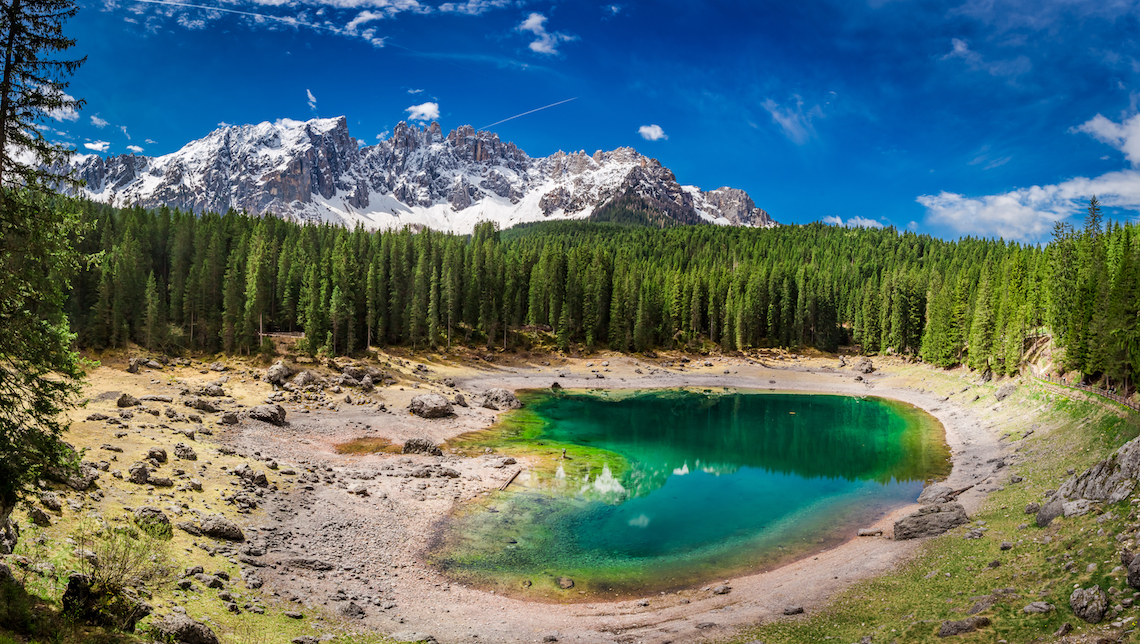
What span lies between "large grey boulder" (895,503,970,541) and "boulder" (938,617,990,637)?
1102 centimetres

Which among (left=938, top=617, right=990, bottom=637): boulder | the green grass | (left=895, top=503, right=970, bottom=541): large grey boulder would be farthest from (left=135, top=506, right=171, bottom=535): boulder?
(left=895, top=503, right=970, bottom=541): large grey boulder

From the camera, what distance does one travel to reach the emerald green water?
25562 mm

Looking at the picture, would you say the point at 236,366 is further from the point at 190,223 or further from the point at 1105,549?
the point at 1105,549

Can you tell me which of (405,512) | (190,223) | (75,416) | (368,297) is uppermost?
(190,223)

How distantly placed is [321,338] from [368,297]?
11426 mm

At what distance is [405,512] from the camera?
1156 inches

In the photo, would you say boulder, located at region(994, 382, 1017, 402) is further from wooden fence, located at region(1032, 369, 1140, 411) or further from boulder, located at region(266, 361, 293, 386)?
boulder, located at region(266, 361, 293, 386)

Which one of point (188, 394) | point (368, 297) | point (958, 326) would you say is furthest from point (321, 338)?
point (958, 326)

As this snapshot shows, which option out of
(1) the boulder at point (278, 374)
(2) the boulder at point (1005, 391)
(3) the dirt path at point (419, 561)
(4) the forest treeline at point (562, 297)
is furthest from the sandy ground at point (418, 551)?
(4) the forest treeline at point (562, 297)

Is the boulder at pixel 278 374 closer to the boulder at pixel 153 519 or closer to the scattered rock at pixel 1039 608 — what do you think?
the boulder at pixel 153 519

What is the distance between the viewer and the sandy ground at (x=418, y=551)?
1928cm

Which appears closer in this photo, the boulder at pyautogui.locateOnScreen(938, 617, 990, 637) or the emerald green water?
the boulder at pyautogui.locateOnScreen(938, 617, 990, 637)

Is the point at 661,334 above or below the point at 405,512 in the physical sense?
above

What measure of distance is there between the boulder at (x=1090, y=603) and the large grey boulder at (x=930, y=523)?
11.0 meters
